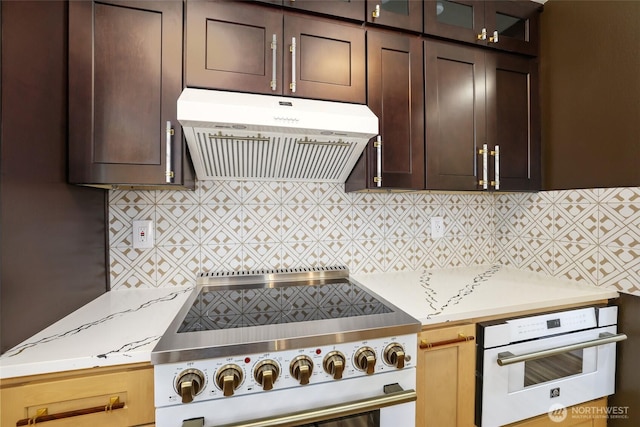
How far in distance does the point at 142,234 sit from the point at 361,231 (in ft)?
3.67

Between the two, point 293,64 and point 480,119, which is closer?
point 293,64

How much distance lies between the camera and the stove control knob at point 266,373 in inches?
31.6

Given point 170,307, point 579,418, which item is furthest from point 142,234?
point 579,418

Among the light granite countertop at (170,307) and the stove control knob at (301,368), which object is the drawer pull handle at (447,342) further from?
the stove control knob at (301,368)

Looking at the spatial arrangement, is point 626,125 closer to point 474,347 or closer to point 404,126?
point 404,126

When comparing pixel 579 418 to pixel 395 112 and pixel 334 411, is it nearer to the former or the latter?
pixel 334 411

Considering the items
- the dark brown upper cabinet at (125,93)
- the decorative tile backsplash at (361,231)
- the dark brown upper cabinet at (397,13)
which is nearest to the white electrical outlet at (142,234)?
the decorative tile backsplash at (361,231)

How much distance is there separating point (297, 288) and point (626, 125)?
1655mm

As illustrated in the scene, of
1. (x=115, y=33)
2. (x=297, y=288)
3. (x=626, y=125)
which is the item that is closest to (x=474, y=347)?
(x=297, y=288)

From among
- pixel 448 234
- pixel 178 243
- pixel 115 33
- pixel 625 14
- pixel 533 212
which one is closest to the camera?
pixel 115 33

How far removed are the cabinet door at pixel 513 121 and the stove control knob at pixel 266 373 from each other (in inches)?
53.2

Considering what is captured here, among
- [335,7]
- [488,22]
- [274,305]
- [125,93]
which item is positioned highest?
[488,22]

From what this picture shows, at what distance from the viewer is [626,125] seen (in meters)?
1.24

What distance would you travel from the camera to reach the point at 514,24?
157 cm
